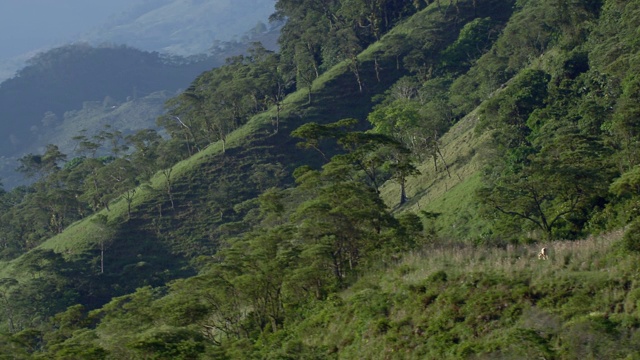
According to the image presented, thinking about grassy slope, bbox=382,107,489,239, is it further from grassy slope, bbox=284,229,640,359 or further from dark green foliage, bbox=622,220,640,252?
dark green foliage, bbox=622,220,640,252

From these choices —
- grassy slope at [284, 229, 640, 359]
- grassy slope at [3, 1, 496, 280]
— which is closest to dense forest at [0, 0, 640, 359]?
grassy slope at [284, 229, 640, 359]

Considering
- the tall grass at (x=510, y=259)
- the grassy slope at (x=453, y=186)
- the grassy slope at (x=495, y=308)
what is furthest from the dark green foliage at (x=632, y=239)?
the grassy slope at (x=453, y=186)

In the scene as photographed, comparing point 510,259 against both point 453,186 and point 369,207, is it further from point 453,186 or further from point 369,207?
point 453,186

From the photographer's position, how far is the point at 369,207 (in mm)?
29625

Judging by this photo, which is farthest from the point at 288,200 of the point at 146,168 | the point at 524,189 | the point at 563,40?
the point at 146,168

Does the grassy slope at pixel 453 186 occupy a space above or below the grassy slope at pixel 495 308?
below

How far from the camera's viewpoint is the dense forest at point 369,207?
65.1ft

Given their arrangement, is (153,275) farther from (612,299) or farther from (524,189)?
(612,299)

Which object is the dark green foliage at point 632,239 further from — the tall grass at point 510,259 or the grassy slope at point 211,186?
the grassy slope at point 211,186

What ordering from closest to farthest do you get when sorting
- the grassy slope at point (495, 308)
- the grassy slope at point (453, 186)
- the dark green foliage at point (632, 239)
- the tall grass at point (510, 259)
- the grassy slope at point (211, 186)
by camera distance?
the grassy slope at point (495, 308), the dark green foliage at point (632, 239), the tall grass at point (510, 259), the grassy slope at point (453, 186), the grassy slope at point (211, 186)

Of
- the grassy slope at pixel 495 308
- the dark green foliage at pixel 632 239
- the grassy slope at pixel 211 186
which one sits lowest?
the grassy slope at pixel 211 186

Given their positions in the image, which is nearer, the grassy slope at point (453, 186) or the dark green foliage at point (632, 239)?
the dark green foliage at point (632, 239)

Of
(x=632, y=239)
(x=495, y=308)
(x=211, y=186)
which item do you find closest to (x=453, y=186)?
(x=632, y=239)

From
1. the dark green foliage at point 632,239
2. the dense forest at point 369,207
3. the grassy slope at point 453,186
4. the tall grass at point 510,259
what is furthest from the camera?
the grassy slope at point 453,186
